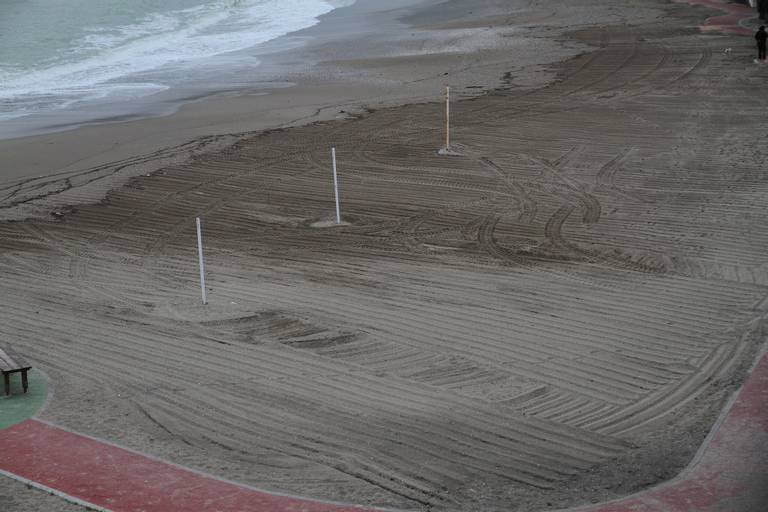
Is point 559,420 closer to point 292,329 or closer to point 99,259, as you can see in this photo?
point 292,329

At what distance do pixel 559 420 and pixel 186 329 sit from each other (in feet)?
15.3

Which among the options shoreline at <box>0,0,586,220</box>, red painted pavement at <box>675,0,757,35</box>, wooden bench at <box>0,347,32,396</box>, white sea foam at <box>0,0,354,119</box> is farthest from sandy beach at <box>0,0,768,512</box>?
red painted pavement at <box>675,0,757,35</box>

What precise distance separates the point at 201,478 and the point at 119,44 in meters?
39.2

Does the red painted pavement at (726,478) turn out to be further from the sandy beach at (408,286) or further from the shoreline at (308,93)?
the shoreline at (308,93)

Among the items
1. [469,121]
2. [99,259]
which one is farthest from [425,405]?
[469,121]

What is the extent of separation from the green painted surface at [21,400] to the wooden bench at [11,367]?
8cm

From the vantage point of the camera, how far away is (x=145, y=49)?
4266 cm

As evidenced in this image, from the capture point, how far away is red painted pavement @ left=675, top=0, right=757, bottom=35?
Answer: 35.6 m

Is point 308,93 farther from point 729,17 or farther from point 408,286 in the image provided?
point 729,17

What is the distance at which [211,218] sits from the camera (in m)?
17.2

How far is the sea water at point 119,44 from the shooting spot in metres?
31.5

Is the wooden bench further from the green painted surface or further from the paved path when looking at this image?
the paved path

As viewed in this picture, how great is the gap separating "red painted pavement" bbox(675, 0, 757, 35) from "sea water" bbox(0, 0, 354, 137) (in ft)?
52.3

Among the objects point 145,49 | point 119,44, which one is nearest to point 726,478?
point 145,49
